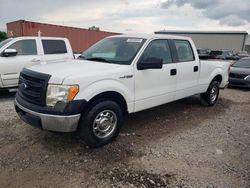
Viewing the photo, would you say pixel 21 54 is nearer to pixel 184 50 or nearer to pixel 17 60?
pixel 17 60

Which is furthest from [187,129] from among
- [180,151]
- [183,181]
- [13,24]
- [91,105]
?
[13,24]

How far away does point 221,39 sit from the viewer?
59.2m

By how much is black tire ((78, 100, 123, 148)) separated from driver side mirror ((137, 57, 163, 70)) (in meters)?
0.81

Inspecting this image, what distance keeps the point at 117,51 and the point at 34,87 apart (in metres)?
1.69

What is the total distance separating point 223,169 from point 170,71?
2.16m

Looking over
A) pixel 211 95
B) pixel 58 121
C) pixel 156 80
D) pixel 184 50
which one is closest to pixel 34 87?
pixel 58 121

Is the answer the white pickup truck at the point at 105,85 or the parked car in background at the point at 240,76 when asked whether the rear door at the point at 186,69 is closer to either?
the white pickup truck at the point at 105,85

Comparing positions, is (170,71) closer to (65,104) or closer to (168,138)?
(168,138)

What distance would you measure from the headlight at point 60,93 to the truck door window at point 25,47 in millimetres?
4456

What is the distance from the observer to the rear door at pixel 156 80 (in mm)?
4242

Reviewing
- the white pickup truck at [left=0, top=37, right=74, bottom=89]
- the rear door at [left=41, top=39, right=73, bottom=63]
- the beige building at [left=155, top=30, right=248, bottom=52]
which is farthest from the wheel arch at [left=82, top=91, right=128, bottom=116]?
the beige building at [left=155, top=30, right=248, bottom=52]

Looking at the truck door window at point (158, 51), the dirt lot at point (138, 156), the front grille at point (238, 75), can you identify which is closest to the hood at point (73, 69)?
the truck door window at point (158, 51)

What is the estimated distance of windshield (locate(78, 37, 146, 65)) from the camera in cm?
424

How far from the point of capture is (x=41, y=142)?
3.97 m
